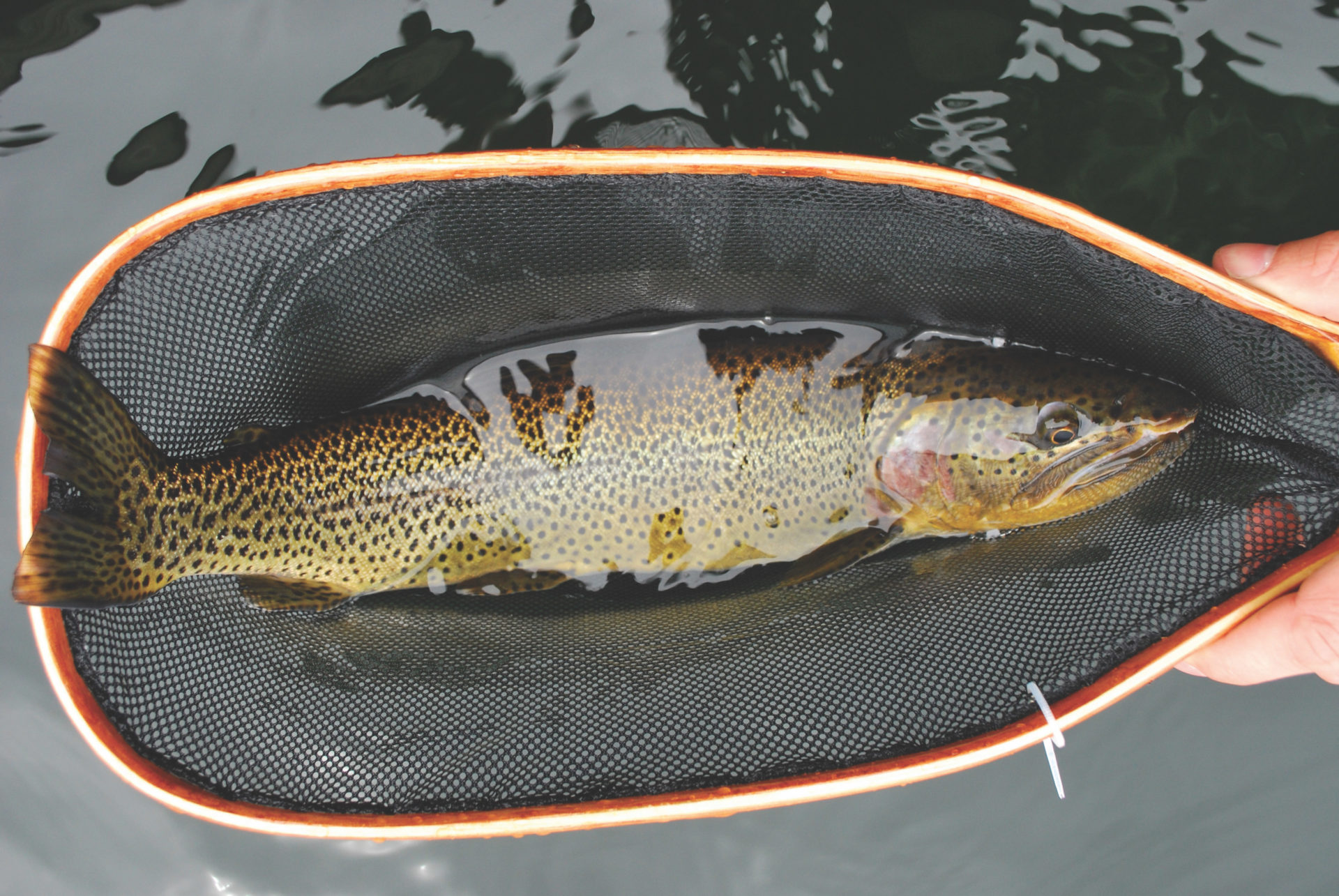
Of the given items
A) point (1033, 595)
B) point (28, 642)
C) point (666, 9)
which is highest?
point (666, 9)

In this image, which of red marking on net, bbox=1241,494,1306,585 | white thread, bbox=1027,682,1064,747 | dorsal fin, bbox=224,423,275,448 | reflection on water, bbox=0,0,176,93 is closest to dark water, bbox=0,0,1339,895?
reflection on water, bbox=0,0,176,93

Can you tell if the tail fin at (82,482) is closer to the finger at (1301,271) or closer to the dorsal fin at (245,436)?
the dorsal fin at (245,436)

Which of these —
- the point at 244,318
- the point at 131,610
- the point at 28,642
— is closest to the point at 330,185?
the point at 244,318

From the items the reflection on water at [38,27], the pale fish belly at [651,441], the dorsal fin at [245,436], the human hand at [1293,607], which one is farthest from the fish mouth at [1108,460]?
the reflection on water at [38,27]

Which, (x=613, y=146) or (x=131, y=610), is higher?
(x=613, y=146)

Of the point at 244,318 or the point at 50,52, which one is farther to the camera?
the point at 50,52

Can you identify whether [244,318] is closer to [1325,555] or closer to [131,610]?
[131,610]

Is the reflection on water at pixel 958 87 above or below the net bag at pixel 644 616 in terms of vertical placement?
above

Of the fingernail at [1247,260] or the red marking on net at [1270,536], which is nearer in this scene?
the red marking on net at [1270,536]
